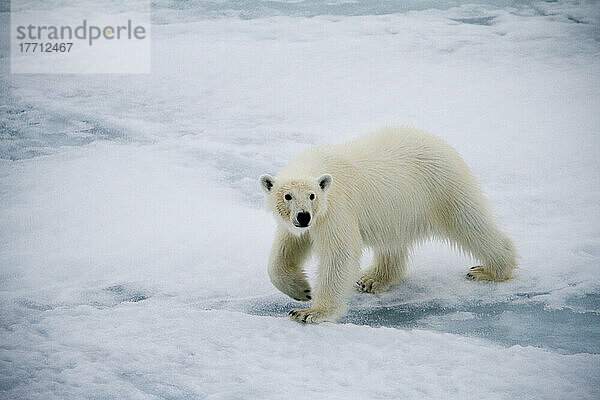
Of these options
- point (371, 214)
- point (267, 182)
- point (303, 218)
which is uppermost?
point (267, 182)

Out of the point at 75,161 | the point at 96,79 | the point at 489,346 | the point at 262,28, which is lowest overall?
the point at 489,346

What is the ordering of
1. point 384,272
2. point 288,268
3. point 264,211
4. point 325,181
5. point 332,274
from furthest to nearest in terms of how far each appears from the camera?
point 264,211 → point 384,272 → point 288,268 → point 332,274 → point 325,181

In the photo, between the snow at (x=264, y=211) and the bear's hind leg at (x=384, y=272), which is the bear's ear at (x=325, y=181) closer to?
the snow at (x=264, y=211)

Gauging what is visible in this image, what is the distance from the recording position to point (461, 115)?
7789 millimetres

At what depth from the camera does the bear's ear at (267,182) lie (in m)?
3.81

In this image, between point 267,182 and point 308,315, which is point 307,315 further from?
point 267,182

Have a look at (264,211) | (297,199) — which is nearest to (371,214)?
(297,199)

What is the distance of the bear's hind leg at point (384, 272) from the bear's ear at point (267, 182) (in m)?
1.06

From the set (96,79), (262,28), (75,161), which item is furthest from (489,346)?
(262,28)

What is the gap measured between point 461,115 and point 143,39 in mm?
5186

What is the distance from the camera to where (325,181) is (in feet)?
12.5

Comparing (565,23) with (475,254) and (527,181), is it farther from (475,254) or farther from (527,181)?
(475,254)

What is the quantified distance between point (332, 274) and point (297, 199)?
544mm

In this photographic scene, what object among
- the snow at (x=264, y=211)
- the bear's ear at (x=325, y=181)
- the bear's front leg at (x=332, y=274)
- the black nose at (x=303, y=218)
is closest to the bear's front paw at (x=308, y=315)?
the bear's front leg at (x=332, y=274)
